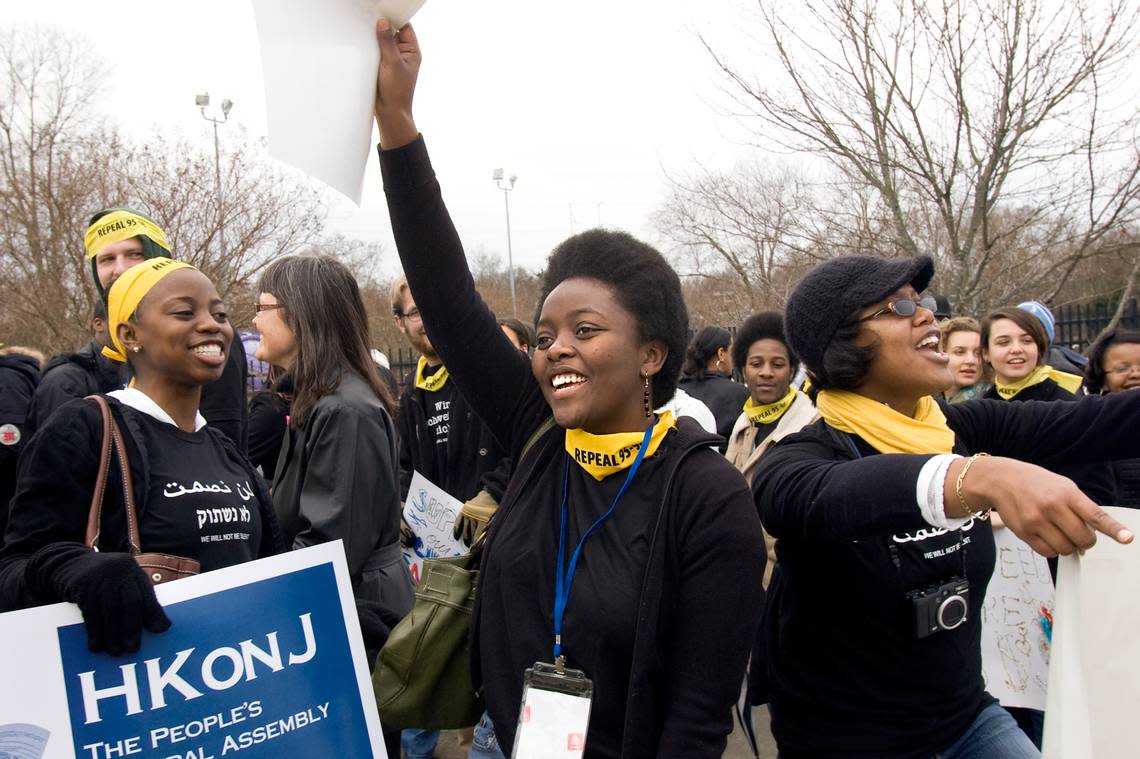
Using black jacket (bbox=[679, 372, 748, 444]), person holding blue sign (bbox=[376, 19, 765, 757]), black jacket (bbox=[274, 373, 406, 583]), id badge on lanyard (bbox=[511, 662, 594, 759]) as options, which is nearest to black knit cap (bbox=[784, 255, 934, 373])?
person holding blue sign (bbox=[376, 19, 765, 757])

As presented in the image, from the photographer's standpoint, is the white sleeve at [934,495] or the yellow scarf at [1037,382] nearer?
the white sleeve at [934,495]

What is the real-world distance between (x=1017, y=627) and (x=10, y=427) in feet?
13.7

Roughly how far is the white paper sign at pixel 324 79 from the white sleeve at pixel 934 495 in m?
1.24

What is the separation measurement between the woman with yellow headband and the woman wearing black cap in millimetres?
1435

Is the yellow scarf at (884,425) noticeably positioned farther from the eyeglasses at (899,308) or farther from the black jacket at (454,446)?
the black jacket at (454,446)

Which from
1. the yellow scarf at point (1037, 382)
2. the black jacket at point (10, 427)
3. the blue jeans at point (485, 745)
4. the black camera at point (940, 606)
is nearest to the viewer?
the black camera at point (940, 606)

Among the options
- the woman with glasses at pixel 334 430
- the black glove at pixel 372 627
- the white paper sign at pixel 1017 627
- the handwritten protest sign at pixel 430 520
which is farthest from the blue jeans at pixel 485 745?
the white paper sign at pixel 1017 627

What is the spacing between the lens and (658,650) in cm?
175

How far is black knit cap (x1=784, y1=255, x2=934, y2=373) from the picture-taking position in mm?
2326

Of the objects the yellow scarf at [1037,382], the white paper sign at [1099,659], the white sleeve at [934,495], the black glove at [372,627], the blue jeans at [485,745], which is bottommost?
the blue jeans at [485,745]

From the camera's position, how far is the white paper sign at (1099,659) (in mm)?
1409

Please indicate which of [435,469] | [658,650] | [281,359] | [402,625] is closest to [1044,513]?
[658,650]

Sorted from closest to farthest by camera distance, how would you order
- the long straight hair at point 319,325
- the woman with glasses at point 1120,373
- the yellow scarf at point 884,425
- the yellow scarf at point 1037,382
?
the yellow scarf at point 884,425 → the long straight hair at point 319,325 → the woman with glasses at point 1120,373 → the yellow scarf at point 1037,382

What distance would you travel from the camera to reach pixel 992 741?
2191 mm
